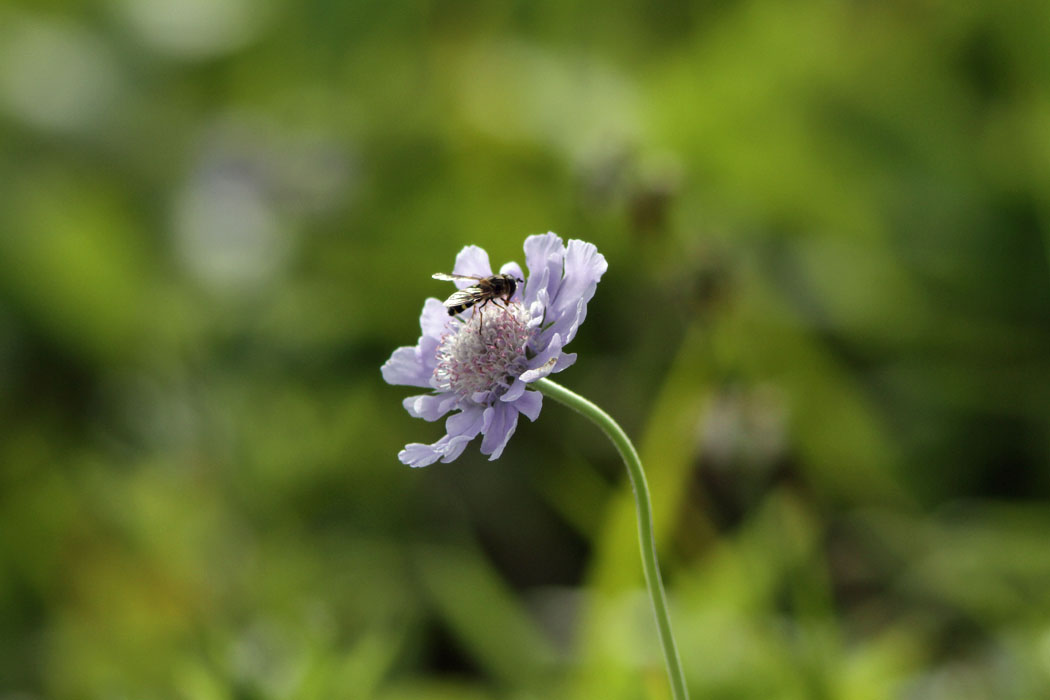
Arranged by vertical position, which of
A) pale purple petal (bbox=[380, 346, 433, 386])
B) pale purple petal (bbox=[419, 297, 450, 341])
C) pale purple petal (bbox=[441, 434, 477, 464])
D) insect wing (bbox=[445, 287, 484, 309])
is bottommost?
pale purple petal (bbox=[441, 434, 477, 464])

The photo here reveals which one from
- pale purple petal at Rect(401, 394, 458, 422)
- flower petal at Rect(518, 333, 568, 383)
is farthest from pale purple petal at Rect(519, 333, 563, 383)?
pale purple petal at Rect(401, 394, 458, 422)

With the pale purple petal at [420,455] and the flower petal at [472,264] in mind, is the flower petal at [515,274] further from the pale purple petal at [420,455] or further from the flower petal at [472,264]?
the pale purple petal at [420,455]

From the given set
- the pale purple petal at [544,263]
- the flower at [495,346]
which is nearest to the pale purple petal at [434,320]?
the flower at [495,346]

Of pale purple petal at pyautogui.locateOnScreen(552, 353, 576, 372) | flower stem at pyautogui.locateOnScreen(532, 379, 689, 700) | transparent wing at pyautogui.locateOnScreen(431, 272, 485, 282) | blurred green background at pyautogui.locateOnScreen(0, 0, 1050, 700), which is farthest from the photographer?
blurred green background at pyautogui.locateOnScreen(0, 0, 1050, 700)

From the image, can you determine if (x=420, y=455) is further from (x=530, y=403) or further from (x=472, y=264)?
(x=472, y=264)

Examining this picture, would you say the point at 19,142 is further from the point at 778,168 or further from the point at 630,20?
the point at 778,168

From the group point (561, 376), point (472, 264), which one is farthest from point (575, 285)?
point (561, 376)

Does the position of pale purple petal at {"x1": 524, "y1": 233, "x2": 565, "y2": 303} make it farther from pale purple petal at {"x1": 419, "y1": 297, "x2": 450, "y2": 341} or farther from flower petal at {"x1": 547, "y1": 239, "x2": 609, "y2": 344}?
pale purple petal at {"x1": 419, "y1": 297, "x2": 450, "y2": 341}
